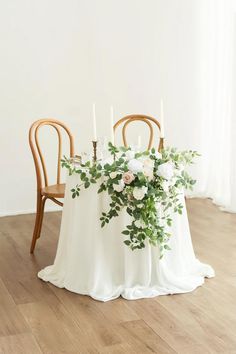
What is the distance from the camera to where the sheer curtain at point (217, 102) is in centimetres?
534

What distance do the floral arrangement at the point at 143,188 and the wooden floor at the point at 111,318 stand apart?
0.34m

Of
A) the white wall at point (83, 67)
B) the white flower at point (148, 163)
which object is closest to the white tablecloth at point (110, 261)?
the white flower at point (148, 163)

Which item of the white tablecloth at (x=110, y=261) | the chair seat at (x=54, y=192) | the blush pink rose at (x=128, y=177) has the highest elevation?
the blush pink rose at (x=128, y=177)

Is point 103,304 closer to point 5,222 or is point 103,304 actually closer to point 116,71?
point 5,222

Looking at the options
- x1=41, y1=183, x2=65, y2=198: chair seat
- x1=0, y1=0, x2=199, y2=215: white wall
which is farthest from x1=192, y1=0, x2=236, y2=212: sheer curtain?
x1=41, y1=183, x2=65, y2=198: chair seat

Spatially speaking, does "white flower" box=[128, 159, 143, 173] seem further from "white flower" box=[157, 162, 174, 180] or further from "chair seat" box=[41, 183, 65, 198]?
"chair seat" box=[41, 183, 65, 198]

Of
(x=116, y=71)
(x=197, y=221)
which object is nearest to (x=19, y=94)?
(x=116, y=71)

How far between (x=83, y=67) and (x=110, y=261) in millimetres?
2475

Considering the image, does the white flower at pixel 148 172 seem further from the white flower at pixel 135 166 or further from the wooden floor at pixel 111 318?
the wooden floor at pixel 111 318

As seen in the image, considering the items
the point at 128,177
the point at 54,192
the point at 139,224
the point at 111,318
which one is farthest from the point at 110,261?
the point at 54,192

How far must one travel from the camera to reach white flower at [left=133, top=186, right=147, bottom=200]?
304 centimetres

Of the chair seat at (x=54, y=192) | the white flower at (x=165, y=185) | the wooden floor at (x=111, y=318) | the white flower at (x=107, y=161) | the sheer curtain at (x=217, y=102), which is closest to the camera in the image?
the wooden floor at (x=111, y=318)

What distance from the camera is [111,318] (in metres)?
2.95

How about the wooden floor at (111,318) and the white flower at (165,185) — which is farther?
the white flower at (165,185)
